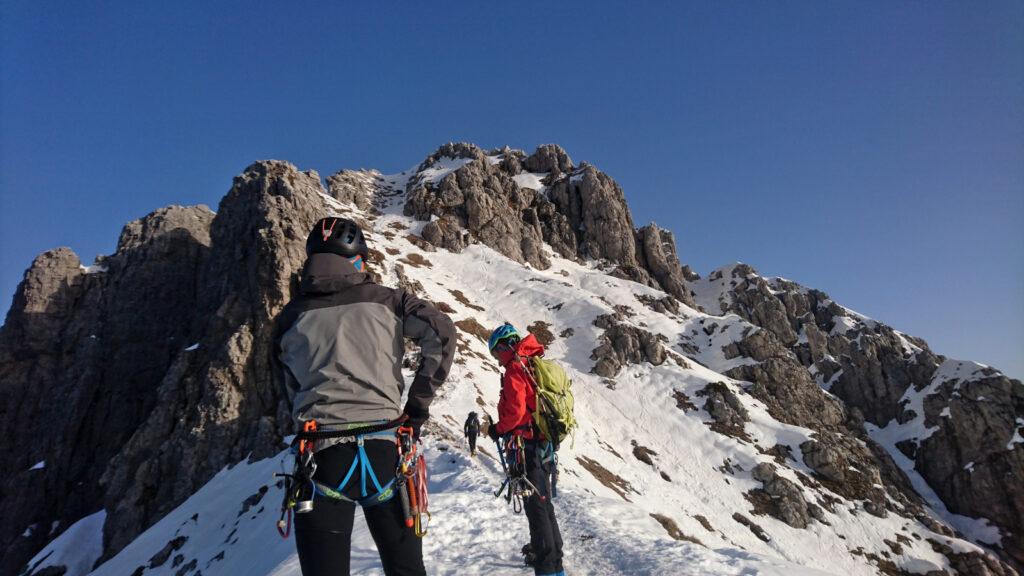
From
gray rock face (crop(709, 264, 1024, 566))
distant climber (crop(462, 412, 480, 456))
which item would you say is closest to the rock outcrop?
distant climber (crop(462, 412, 480, 456))

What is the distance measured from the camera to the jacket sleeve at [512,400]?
6.85 metres

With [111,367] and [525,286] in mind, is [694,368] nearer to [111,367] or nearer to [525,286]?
[525,286]

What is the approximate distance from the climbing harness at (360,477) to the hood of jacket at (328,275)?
3.51 ft

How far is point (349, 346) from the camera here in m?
3.77

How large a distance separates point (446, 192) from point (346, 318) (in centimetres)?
8402

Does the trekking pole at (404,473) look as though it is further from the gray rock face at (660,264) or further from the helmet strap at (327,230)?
the gray rock face at (660,264)

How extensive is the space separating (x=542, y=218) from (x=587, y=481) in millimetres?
75819

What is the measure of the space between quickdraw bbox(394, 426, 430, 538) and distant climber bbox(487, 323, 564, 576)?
→ 2.73 metres

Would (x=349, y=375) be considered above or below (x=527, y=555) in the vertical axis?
above

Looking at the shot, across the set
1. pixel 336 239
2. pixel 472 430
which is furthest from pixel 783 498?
pixel 336 239

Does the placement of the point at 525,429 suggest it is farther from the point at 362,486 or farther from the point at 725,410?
the point at 725,410

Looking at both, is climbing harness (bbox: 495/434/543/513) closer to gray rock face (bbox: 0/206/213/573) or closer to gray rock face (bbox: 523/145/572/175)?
gray rock face (bbox: 0/206/213/573)

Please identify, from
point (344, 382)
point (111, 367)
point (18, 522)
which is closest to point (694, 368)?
point (344, 382)

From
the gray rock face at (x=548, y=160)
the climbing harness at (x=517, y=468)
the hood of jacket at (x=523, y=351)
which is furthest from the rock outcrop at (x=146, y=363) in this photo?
the gray rock face at (x=548, y=160)
